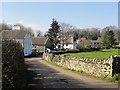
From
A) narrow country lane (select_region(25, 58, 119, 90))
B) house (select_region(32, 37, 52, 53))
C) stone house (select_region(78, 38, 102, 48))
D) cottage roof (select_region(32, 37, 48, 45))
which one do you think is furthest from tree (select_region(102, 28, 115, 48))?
narrow country lane (select_region(25, 58, 119, 90))

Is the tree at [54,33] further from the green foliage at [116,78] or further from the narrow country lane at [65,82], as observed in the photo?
the green foliage at [116,78]

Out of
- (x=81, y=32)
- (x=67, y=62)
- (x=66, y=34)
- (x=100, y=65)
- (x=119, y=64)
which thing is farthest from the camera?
(x=81, y=32)

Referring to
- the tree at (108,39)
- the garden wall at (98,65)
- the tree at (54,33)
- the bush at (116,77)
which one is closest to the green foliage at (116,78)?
the bush at (116,77)

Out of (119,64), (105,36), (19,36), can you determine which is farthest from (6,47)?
(105,36)

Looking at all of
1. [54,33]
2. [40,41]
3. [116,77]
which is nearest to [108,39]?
[54,33]

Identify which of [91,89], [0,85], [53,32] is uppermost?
[53,32]

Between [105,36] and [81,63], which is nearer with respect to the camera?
[81,63]

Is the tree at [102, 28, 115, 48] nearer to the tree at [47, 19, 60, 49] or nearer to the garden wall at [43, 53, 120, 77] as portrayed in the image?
the tree at [47, 19, 60, 49]

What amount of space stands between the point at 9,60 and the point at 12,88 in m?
0.95

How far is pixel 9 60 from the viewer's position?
10234 mm

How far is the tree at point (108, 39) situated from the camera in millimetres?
99062

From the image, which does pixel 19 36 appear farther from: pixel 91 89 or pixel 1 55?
pixel 1 55

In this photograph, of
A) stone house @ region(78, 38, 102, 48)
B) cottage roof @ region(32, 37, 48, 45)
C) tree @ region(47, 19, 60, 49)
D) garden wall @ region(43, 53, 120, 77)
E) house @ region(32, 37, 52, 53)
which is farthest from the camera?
stone house @ region(78, 38, 102, 48)

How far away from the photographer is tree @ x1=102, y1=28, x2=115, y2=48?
99.1m
